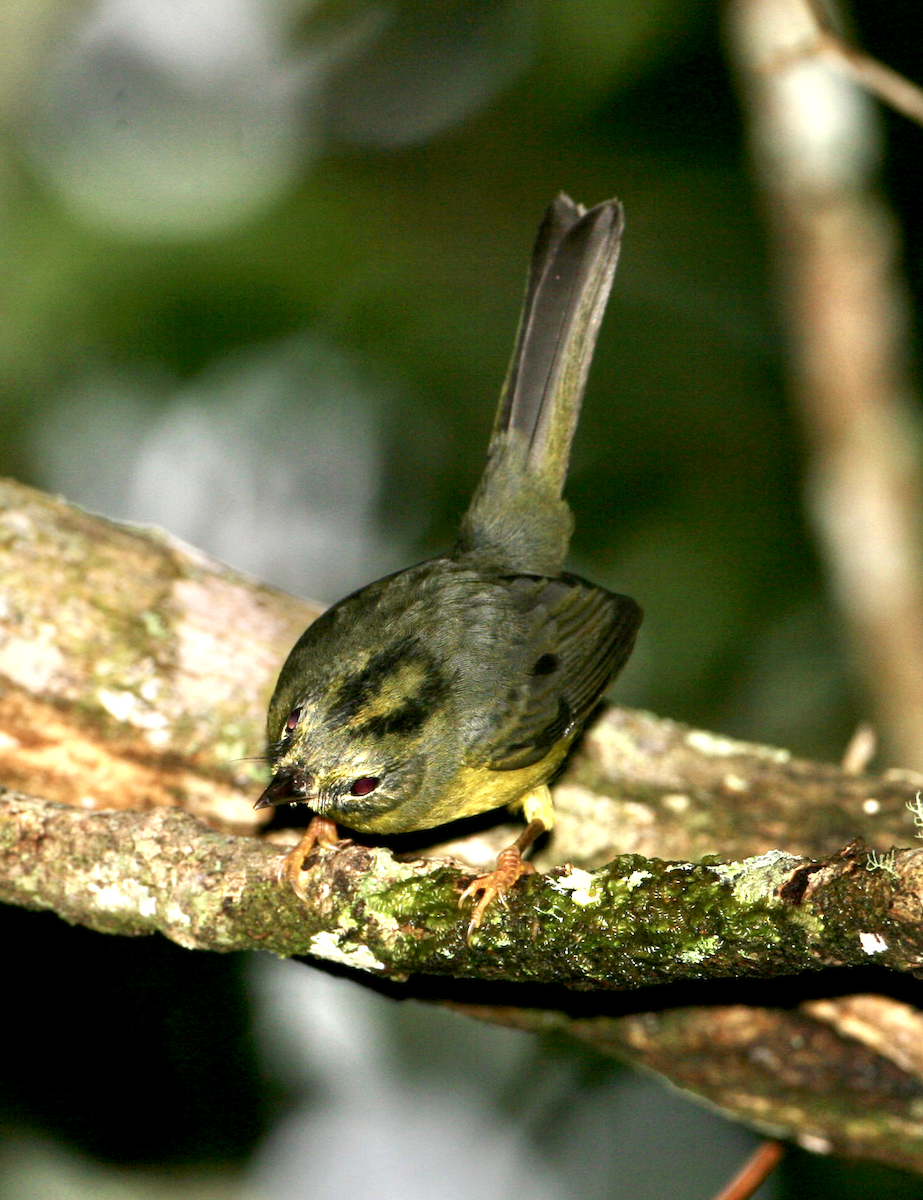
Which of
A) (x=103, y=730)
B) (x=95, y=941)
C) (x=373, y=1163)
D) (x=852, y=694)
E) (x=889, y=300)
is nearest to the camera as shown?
(x=103, y=730)

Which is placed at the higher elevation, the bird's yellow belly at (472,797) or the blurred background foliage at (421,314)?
the blurred background foliage at (421,314)

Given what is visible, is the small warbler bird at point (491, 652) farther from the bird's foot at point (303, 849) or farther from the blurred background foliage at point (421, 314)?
the blurred background foliage at point (421, 314)

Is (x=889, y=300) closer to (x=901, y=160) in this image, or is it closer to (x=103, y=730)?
(x=901, y=160)

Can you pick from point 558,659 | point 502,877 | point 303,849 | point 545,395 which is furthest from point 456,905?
point 545,395

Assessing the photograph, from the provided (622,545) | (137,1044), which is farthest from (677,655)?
(137,1044)

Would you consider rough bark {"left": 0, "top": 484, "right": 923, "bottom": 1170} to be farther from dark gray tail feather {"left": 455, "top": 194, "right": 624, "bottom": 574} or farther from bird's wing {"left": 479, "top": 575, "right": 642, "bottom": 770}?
dark gray tail feather {"left": 455, "top": 194, "right": 624, "bottom": 574}

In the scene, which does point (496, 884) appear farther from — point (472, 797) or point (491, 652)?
point (491, 652)

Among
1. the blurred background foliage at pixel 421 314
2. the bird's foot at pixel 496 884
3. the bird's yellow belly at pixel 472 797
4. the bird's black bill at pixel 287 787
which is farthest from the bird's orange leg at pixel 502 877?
the blurred background foliage at pixel 421 314

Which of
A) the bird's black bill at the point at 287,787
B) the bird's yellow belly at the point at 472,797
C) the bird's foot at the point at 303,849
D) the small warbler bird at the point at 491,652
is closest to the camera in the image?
the bird's foot at the point at 303,849
